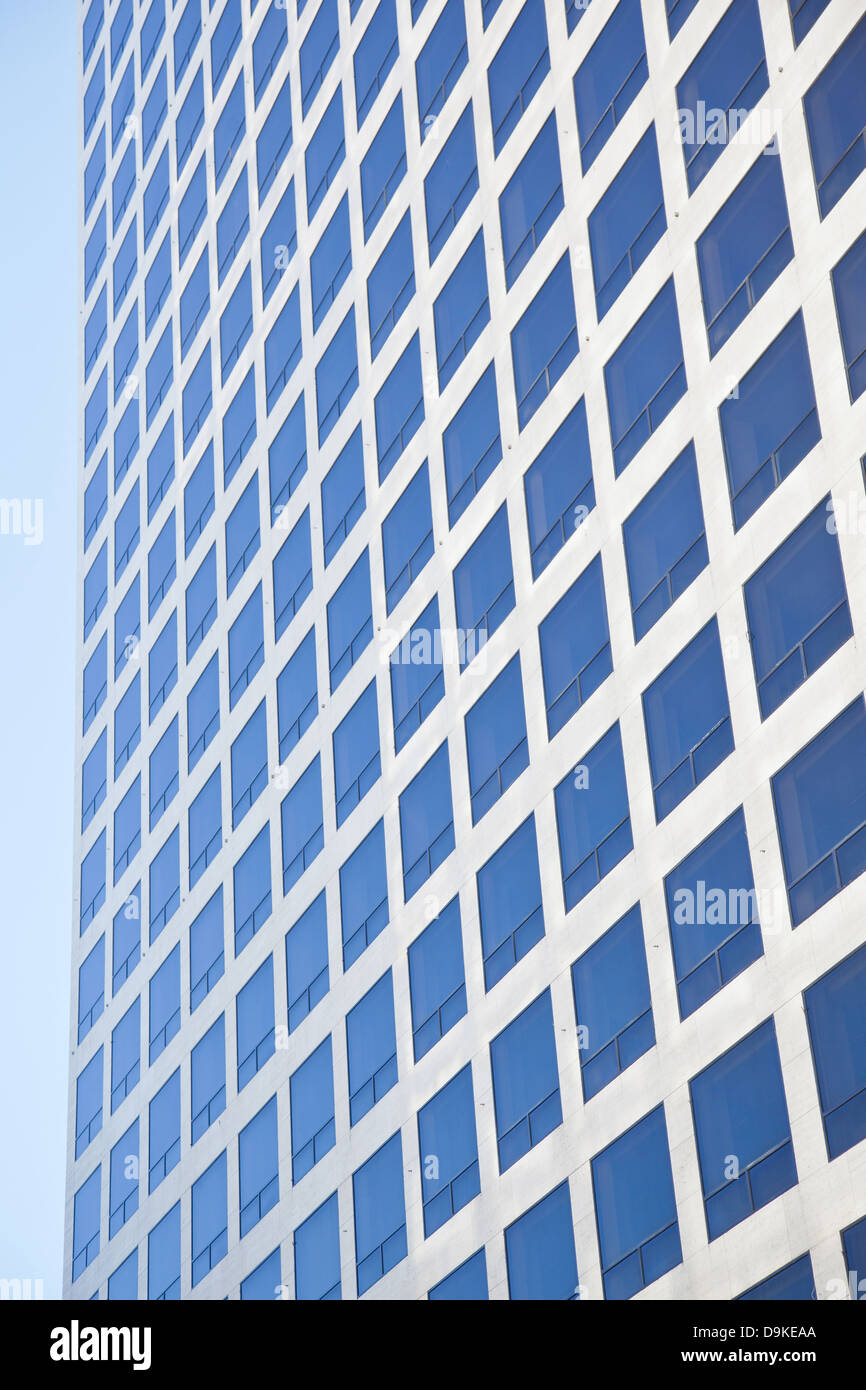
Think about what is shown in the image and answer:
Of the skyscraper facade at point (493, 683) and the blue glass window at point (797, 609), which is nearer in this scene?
the blue glass window at point (797, 609)

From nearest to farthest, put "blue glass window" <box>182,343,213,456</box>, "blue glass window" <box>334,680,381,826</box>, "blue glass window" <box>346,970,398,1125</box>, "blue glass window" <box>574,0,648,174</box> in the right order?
"blue glass window" <box>574,0,648,174</box> < "blue glass window" <box>346,970,398,1125</box> < "blue glass window" <box>334,680,381,826</box> < "blue glass window" <box>182,343,213,456</box>

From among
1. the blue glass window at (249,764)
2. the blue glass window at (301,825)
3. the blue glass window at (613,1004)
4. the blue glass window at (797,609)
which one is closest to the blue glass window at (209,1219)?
the blue glass window at (301,825)

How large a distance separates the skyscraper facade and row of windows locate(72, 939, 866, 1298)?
11 centimetres

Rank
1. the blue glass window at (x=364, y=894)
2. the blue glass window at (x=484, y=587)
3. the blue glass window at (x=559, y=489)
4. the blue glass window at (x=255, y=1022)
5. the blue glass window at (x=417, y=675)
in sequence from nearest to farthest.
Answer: the blue glass window at (x=559, y=489) → the blue glass window at (x=484, y=587) → the blue glass window at (x=417, y=675) → the blue glass window at (x=364, y=894) → the blue glass window at (x=255, y=1022)

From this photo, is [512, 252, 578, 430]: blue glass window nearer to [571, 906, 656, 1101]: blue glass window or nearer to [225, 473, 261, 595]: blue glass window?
[571, 906, 656, 1101]: blue glass window

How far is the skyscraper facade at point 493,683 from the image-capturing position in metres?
32.4

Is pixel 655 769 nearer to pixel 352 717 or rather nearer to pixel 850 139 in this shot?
pixel 850 139

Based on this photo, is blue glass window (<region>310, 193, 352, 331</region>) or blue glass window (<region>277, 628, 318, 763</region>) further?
blue glass window (<region>310, 193, 352, 331</region>)

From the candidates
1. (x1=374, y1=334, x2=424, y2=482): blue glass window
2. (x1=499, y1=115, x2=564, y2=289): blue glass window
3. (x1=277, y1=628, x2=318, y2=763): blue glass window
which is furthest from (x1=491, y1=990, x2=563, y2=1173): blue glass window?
(x1=499, y1=115, x2=564, y2=289): blue glass window

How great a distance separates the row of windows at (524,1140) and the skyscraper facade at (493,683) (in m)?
0.11

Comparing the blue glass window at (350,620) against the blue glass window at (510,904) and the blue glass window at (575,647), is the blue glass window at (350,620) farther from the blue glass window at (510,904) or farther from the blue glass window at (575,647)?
the blue glass window at (510,904)

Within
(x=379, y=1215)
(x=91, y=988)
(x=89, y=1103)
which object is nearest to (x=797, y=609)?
(x=379, y=1215)

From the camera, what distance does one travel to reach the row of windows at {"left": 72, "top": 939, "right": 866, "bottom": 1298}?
30.8 metres

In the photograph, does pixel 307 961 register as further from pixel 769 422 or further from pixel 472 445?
pixel 769 422
